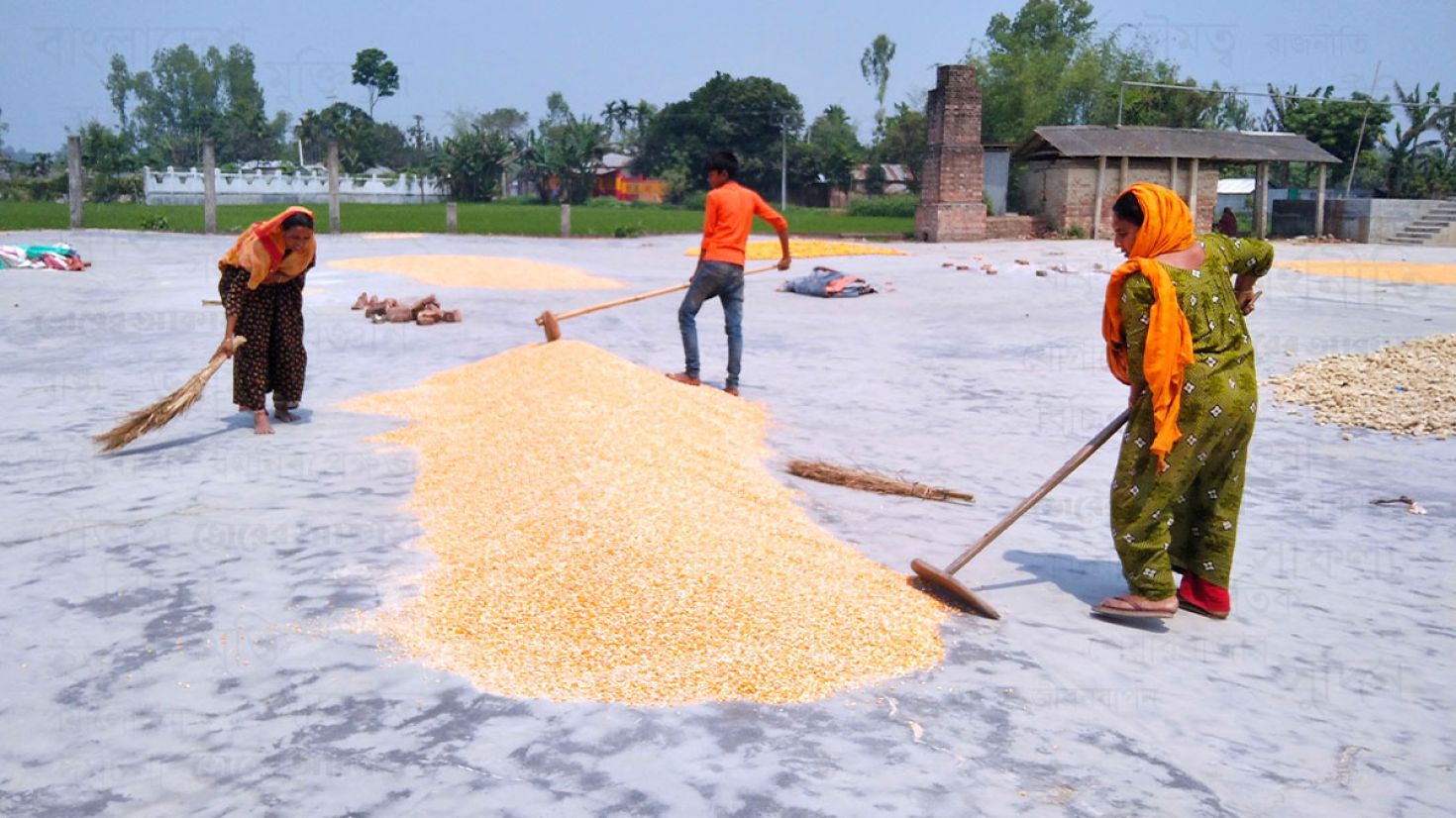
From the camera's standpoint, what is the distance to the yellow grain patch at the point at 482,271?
474 inches

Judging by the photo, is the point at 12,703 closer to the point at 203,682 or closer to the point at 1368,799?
the point at 203,682

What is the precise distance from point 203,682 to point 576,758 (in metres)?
1.01

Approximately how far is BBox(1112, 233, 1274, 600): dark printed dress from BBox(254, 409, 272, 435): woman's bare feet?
4.00 metres

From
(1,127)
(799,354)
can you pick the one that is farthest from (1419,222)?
(1,127)

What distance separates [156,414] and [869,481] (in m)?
3.25

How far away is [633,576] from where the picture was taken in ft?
10.6

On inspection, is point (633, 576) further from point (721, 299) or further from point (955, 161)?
point (955, 161)

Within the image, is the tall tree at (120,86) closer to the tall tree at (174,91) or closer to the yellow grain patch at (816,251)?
the tall tree at (174,91)

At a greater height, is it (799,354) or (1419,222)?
(1419,222)

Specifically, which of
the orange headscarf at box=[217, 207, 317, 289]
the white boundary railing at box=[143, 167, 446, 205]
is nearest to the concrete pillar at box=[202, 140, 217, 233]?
the orange headscarf at box=[217, 207, 317, 289]

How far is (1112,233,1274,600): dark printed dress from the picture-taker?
3211mm

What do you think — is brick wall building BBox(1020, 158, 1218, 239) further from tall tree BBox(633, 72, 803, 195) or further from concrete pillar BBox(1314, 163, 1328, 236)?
tall tree BBox(633, 72, 803, 195)

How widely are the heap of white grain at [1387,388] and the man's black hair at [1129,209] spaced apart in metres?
3.73

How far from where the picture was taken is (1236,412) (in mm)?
3221
